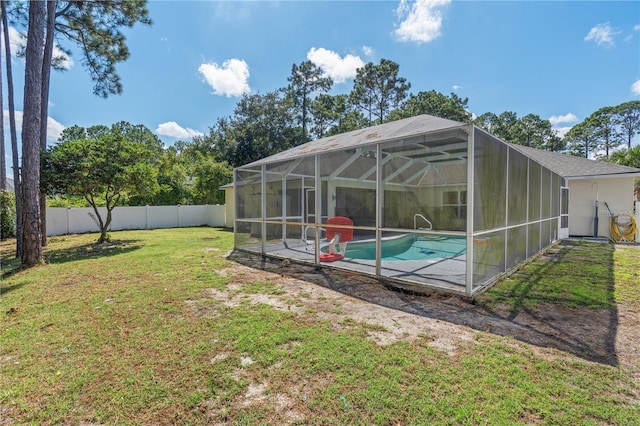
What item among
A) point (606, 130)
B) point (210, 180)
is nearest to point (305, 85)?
point (210, 180)

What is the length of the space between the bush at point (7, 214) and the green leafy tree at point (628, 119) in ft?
164

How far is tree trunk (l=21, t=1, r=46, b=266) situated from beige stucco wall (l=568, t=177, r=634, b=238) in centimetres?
1734

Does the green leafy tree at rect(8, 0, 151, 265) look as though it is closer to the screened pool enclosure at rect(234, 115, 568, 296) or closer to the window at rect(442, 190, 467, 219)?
the screened pool enclosure at rect(234, 115, 568, 296)

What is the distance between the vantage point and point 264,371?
2.62 meters

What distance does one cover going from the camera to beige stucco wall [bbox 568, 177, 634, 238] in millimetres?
11000

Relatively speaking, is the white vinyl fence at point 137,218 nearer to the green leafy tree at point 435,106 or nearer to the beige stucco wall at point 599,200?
the beige stucco wall at point 599,200

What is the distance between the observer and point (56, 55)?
1155cm

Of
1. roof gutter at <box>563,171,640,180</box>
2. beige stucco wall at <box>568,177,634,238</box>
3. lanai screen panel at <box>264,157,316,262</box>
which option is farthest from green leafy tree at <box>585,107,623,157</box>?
lanai screen panel at <box>264,157,316,262</box>

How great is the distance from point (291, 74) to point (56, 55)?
18850 millimetres

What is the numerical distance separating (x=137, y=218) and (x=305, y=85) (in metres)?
18.8

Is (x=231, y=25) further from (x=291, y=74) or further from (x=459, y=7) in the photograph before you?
(x=291, y=74)

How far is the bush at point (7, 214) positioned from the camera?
430 inches

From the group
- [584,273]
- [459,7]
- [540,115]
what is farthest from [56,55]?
[540,115]

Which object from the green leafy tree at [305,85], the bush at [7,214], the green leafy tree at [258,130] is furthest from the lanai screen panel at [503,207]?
the green leafy tree at [305,85]
